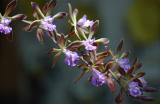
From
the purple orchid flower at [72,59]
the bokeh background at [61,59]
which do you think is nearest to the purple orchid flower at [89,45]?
the purple orchid flower at [72,59]

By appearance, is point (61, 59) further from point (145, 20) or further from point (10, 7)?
point (10, 7)

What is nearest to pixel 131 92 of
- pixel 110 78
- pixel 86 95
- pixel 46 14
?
pixel 110 78

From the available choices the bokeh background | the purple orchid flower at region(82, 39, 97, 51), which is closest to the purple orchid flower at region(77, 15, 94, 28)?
the purple orchid flower at region(82, 39, 97, 51)

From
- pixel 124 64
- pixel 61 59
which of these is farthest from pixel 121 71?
pixel 61 59

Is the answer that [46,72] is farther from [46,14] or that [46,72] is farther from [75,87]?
[46,14]

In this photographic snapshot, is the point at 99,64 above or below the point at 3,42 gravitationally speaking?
below
